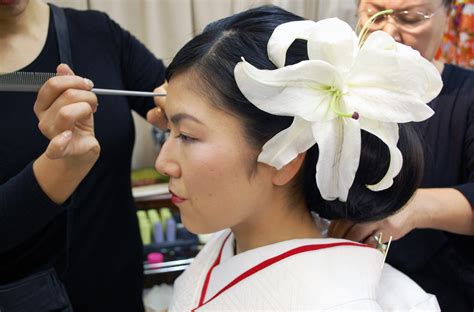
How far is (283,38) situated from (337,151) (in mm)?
202

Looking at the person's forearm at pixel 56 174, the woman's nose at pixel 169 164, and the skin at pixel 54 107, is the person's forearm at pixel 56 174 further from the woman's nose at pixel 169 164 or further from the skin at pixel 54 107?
the woman's nose at pixel 169 164

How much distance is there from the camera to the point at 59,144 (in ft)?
2.40

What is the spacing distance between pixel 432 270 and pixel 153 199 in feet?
4.09

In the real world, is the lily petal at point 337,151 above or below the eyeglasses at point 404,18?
below

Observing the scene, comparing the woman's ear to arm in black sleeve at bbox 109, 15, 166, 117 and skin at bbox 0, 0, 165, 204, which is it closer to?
A: skin at bbox 0, 0, 165, 204

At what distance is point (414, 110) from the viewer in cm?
64

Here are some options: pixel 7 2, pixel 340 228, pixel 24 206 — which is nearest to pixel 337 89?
pixel 340 228

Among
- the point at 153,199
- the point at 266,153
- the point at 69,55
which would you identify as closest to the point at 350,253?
the point at 266,153

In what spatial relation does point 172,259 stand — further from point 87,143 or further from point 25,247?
point 87,143

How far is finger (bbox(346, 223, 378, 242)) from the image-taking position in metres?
0.89

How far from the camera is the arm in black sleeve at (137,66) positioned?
1199 millimetres

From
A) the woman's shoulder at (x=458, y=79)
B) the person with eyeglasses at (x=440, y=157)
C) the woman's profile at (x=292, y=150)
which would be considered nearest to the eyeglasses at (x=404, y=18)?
the person with eyeglasses at (x=440, y=157)

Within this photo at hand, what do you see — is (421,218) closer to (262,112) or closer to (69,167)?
(262,112)

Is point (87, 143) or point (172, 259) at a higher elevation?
point (87, 143)
